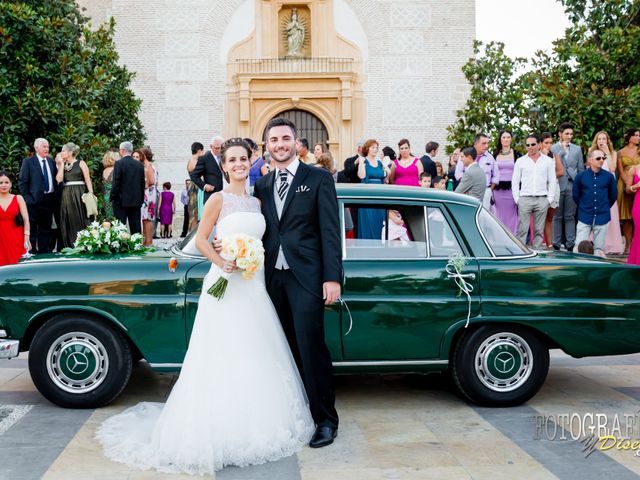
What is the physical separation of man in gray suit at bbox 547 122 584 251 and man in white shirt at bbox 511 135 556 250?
1.55 metres

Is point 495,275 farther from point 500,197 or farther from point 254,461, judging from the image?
point 500,197

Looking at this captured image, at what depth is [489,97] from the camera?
85.8 feet

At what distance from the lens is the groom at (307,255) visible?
509 centimetres

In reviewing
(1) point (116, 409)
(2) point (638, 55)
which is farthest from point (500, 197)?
(1) point (116, 409)

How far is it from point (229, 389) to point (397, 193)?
6.83ft

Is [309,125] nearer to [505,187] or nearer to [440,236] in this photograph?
[505,187]

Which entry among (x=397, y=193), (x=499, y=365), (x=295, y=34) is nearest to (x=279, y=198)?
(x=397, y=193)

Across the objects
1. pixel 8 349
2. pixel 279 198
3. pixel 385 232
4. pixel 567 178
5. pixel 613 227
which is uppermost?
pixel 567 178

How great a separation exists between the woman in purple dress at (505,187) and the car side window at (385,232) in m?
7.00

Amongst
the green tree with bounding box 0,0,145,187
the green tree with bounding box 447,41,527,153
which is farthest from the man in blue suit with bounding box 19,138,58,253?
the green tree with bounding box 447,41,527,153

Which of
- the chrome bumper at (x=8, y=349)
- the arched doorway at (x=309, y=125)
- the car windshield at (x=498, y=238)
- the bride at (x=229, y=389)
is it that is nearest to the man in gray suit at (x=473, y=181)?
the car windshield at (x=498, y=238)

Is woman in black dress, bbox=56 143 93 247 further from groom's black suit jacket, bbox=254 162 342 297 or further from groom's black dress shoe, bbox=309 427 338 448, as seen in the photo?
groom's black dress shoe, bbox=309 427 338 448

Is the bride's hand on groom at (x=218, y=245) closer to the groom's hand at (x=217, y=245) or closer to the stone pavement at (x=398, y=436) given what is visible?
the groom's hand at (x=217, y=245)

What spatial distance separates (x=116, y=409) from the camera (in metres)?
5.95
